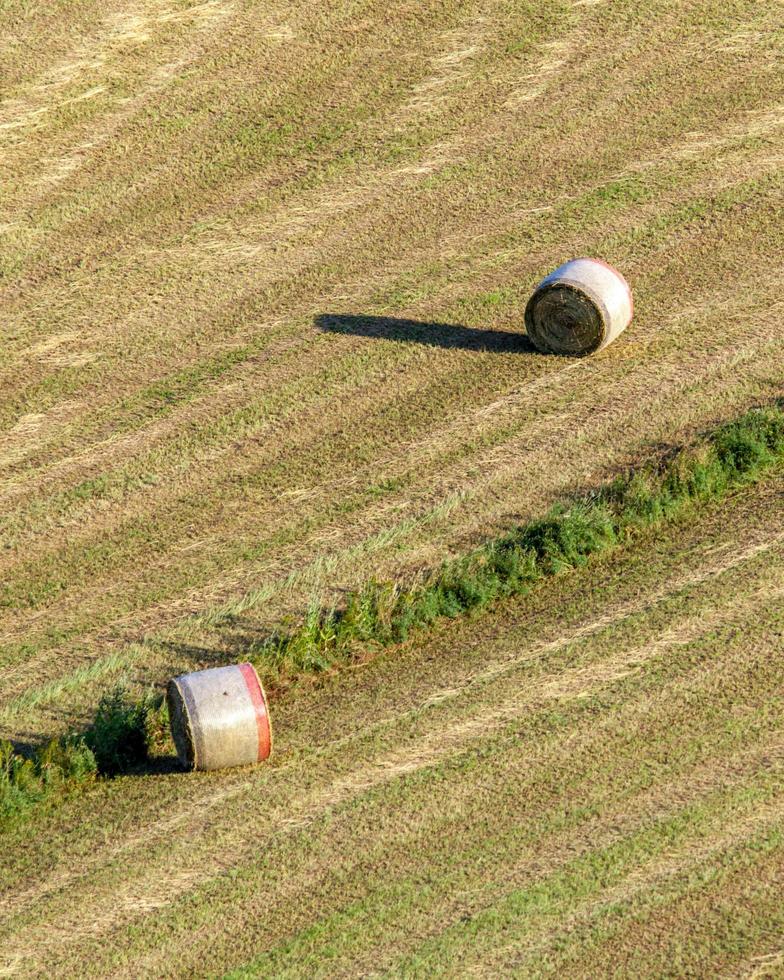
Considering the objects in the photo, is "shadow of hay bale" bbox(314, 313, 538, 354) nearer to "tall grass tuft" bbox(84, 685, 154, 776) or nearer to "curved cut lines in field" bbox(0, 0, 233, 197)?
"curved cut lines in field" bbox(0, 0, 233, 197)

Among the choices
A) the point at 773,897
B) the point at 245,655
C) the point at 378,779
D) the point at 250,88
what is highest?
the point at 250,88

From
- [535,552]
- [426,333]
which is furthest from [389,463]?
[426,333]

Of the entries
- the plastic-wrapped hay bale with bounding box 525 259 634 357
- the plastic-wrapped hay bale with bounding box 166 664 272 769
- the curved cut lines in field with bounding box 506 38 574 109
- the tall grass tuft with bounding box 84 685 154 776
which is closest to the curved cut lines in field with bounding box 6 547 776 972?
the plastic-wrapped hay bale with bounding box 166 664 272 769

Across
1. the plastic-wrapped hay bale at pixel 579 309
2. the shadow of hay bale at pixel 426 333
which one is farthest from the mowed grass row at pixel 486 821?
the shadow of hay bale at pixel 426 333

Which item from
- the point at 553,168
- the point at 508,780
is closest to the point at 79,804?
the point at 508,780

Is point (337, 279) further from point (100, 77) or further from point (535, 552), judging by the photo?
point (535, 552)

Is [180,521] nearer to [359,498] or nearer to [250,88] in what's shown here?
[359,498]

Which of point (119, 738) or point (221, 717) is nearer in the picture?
point (221, 717)
